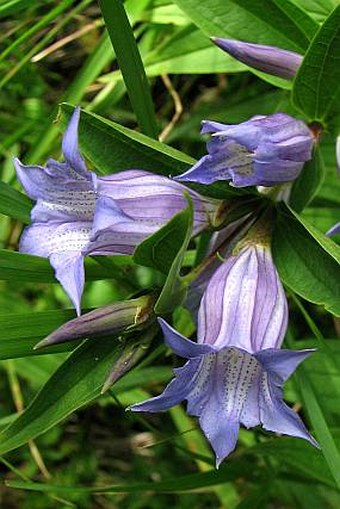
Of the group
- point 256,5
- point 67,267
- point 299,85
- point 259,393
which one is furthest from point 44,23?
point 259,393

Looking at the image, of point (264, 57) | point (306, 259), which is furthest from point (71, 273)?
point (264, 57)

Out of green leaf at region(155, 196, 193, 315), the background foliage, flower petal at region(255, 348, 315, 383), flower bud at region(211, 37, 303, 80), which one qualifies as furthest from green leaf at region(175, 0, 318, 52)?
flower petal at region(255, 348, 315, 383)

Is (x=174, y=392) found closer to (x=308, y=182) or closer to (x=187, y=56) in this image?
(x=308, y=182)

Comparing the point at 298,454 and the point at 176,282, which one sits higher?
the point at 176,282

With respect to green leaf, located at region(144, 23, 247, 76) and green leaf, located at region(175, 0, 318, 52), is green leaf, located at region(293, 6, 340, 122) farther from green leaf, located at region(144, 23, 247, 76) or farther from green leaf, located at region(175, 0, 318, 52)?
green leaf, located at region(144, 23, 247, 76)

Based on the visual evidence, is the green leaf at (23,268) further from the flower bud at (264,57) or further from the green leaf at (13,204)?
the flower bud at (264,57)
